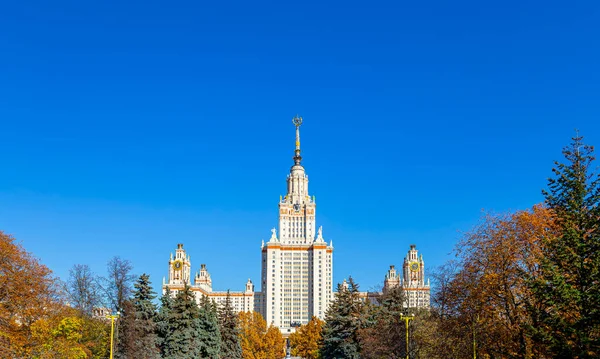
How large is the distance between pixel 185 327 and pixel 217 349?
34.1 ft

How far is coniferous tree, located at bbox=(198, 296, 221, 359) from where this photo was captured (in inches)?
2891

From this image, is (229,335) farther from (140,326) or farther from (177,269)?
(177,269)

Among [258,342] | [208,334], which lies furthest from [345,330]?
[258,342]

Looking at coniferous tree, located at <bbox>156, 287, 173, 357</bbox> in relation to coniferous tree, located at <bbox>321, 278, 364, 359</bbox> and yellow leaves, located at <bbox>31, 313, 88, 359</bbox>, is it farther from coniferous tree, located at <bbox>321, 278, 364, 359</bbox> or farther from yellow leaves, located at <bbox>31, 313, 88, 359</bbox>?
coniferous tree, located at <bbox>321, 278, 364, 359</bbox>

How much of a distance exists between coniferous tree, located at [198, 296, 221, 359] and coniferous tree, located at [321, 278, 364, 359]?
1193cm

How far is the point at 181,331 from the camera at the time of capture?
66250mm

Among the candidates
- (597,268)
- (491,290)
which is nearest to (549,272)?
(597,268)

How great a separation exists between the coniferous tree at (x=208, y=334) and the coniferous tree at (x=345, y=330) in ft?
39.1

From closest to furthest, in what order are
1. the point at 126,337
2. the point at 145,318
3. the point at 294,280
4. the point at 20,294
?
the point at 20,294, the point at 126,337, the point at 145,318, the point at 294,280

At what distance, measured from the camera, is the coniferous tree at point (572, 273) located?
112ft

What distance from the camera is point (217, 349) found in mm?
76062

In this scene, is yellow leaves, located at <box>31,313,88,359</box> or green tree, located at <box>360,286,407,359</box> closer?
yellow leaves, located at <box>31,313,88,359</box>

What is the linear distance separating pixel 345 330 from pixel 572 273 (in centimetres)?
3521

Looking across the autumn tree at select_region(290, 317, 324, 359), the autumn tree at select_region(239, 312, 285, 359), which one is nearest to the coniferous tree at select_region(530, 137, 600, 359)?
the autumn tree at select_region(239, 312, 285, 359)
